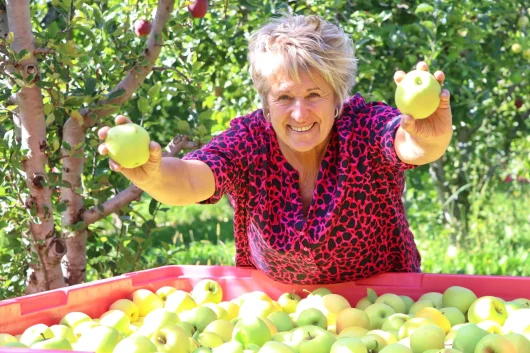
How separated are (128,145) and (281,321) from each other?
0.70 m

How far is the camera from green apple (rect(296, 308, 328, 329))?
6.81 feet

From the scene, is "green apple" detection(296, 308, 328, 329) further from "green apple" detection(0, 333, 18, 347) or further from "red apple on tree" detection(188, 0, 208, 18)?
"red apple on tree" detection(188, 0, 208, 18)

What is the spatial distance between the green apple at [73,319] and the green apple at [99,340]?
0.29 meters

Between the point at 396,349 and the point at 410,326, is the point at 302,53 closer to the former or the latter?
the point at 410,326

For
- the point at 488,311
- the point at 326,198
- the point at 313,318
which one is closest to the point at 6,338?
the point at 313,318

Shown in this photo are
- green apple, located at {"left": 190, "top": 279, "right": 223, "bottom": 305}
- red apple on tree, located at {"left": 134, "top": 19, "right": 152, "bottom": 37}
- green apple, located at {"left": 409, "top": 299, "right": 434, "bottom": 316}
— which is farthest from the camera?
red apple on tree, located at {"left": 134, "top": 19, "right": 152, "bottom": 37}

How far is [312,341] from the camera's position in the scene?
1.75 meters

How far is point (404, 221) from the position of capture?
2.54 m

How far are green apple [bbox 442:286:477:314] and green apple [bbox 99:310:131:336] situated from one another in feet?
2.92

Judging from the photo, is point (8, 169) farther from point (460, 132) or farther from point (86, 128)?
point (460, 132)

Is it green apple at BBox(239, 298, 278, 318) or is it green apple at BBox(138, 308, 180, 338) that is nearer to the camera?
green apple at BBox(138, 308, 180, 338)

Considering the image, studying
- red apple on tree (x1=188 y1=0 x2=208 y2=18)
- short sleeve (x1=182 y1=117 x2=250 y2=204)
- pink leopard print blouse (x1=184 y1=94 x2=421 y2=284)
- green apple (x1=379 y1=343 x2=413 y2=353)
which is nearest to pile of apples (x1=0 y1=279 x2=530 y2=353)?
green apple (x1=379 y1=343 x2=413 y2=353)

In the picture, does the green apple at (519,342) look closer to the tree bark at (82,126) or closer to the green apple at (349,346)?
the green apple at (349,346)

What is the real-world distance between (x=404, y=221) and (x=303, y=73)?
0.66 m
